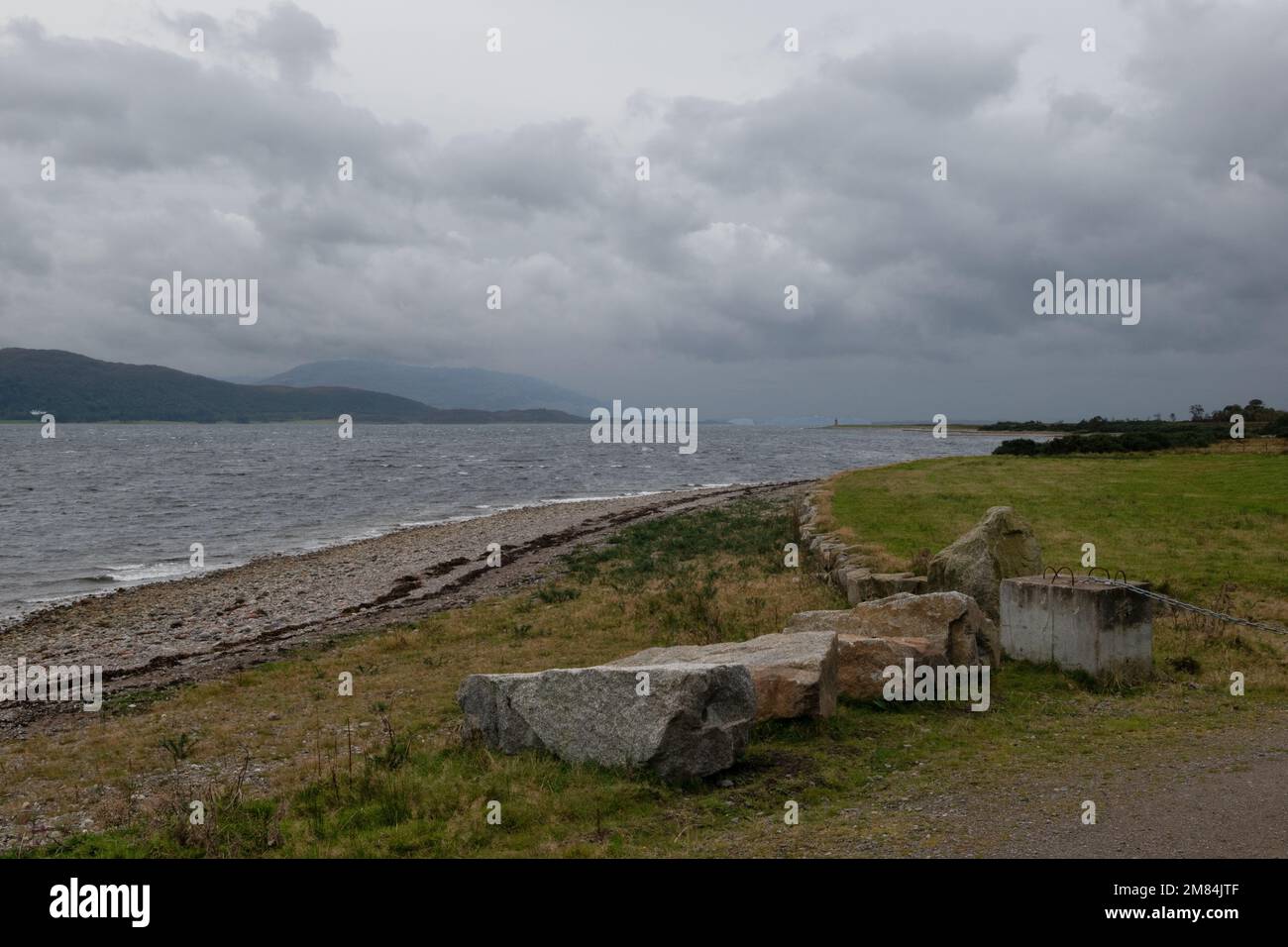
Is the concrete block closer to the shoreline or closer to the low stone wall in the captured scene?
the low stone wall

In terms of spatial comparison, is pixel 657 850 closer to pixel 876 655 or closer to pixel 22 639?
pixel 876 655

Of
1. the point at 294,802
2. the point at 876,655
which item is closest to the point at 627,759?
the point at 294,802

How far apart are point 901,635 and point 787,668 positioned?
2792mm

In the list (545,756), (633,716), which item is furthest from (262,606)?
(633,716)

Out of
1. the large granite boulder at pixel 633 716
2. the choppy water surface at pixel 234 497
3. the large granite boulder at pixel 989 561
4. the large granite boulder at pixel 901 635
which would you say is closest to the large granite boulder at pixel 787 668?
the large granite boulder at pixel 901 635

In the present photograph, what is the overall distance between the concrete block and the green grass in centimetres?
559

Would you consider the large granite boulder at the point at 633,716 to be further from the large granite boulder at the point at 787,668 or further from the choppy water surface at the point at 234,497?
the choppy water surface at the point at 234,497

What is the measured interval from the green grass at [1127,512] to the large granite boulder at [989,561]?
3839mm

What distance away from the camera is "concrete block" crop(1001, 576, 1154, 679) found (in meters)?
12.9

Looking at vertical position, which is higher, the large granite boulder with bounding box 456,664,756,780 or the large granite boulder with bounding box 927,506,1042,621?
the large granite boulder with bounding box 927,506,1042,621

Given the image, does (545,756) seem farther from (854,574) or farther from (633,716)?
(854,574)

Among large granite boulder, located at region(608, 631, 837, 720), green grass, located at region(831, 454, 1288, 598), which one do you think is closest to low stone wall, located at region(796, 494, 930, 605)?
green grass, located at region(831, 454, 1288, 598)

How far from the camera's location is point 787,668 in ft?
37.2
